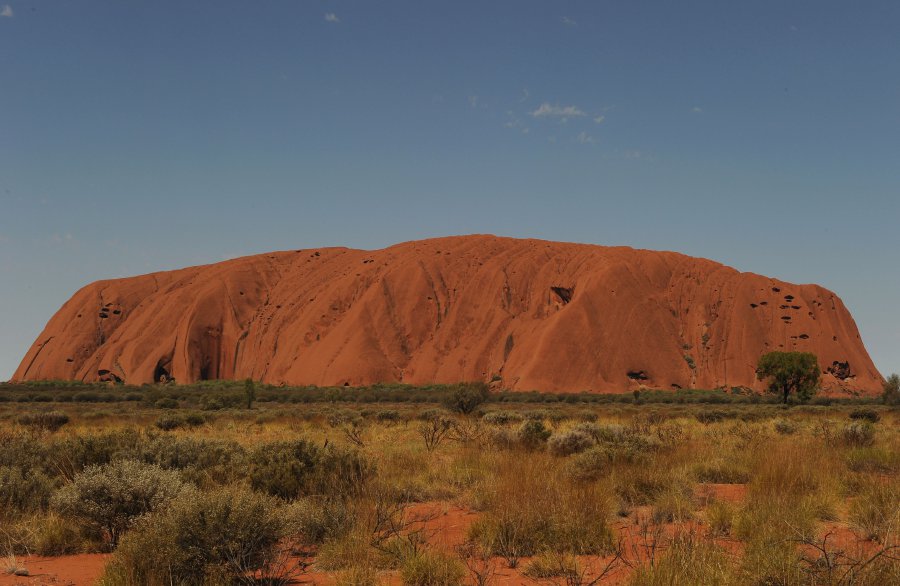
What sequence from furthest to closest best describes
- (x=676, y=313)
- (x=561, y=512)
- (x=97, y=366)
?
(x=97, y=366) → (x=676, y=313) → (x=561, y=512)

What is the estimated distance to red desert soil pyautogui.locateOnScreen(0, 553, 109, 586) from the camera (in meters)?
5.73

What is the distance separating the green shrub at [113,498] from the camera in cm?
697

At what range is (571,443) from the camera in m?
12.6

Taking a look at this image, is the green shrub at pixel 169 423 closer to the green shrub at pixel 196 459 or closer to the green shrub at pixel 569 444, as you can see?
the green shrub at pixel 196 459

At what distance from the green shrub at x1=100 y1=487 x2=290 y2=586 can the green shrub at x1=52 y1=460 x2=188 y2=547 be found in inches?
49.7

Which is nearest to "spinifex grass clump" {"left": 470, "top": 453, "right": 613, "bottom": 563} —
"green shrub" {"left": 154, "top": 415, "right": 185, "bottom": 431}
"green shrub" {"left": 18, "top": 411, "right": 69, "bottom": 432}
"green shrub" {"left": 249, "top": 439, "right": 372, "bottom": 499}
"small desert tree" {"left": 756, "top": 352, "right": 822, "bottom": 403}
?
"green shrub" {"left": 249, "top": 439, "right": 372, "bottom": 499}

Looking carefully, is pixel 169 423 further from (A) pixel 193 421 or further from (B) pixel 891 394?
(B) pixel 891 394

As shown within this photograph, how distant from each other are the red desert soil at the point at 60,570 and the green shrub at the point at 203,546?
0.58 meters

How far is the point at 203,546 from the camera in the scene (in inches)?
212

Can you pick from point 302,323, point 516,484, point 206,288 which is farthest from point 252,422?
point 206,288

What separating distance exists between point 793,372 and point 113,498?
5339 cm

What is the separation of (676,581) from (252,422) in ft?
77.1

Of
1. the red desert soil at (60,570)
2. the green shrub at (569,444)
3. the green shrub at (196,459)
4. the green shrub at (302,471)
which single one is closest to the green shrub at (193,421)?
the green shrub at (196,459)

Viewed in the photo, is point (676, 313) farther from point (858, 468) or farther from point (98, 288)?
point (98, 288)
